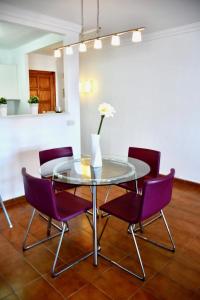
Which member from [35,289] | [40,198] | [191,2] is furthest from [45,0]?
[35,289]

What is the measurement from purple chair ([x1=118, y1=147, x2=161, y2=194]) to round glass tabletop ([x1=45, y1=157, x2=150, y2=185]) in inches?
10.3

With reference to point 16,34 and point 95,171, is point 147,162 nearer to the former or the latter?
point 95,171

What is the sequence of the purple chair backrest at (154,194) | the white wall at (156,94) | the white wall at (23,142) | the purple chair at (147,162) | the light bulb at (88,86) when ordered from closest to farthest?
1. the purple chair backrest at (154,194)
2. the purple chair at (147,162)
3. the white wall at (23,142)
4. the white wall at (156,94)
5. the light bulb at (88,86)

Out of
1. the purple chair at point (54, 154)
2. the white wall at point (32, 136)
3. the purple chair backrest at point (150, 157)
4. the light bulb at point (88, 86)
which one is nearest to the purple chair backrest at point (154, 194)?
the purple chair backrest at point (150, 157)

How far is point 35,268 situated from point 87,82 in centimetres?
407

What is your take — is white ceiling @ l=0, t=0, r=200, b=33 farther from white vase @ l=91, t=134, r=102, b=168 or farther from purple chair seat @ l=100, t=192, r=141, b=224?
purple chair seat @ l=100, t=192, r=141, b=224

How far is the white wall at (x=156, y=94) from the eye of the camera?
146 inches

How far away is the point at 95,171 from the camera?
2219 millimetres

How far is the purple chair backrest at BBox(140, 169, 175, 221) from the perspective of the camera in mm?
1758

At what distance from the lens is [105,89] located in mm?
4934

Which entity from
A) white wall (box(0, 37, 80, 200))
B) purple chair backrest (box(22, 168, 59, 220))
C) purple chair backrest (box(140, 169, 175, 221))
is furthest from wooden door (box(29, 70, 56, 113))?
A: purple chair backrest (box(140, 169, 175, 221))

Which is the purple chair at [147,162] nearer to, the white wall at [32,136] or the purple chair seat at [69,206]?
the purple chair seat at [69,206]

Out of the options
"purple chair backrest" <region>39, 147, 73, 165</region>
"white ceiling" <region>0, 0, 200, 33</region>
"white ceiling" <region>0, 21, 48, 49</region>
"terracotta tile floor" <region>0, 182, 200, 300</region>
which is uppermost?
"white ceiling" <region>0, 21, 48, 49</region>

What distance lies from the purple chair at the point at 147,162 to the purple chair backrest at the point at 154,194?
629 mm
